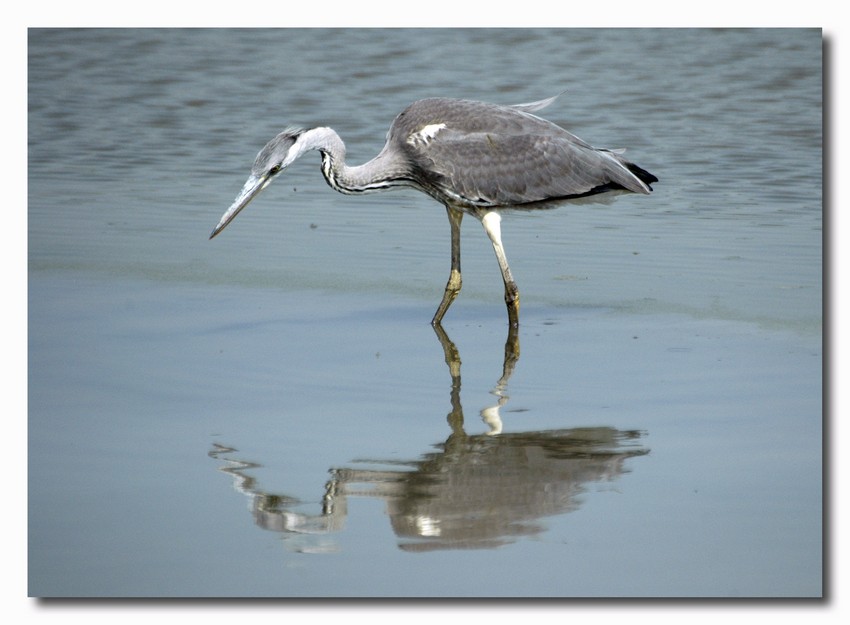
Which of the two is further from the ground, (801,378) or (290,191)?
(290,191)

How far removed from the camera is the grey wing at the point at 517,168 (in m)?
7.67

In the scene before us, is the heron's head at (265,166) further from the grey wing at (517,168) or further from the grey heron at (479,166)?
the grey wing at (517,168)

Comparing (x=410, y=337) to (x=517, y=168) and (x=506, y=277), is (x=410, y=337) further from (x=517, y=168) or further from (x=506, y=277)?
(x=517, y=168)

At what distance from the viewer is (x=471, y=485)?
5.16 metres

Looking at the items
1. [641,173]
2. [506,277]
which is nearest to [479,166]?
[506,277]

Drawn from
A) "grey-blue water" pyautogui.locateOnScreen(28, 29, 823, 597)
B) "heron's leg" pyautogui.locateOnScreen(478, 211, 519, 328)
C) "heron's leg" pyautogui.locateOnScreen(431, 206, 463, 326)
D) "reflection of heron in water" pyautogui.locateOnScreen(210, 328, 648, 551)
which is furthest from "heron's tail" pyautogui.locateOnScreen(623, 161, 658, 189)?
"reflection of heron in water" pyautogui.locateOnScreen(210, 328, 648, 551)

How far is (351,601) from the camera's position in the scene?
Result: 4.26 m

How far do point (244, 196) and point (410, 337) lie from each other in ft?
3.85

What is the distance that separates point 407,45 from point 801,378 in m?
4.96

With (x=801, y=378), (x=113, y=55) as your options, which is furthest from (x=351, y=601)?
(x=113, y=55)

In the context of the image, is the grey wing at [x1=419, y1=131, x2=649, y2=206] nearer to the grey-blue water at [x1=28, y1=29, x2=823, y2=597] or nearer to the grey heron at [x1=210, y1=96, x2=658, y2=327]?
the grey heron at [x1=210, y1=96, x2=658, y2=327]

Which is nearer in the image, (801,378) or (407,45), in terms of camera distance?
(801,378)

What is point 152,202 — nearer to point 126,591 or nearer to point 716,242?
point 716,242

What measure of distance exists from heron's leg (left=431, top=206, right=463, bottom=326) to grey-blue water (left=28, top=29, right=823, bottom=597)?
12cm
